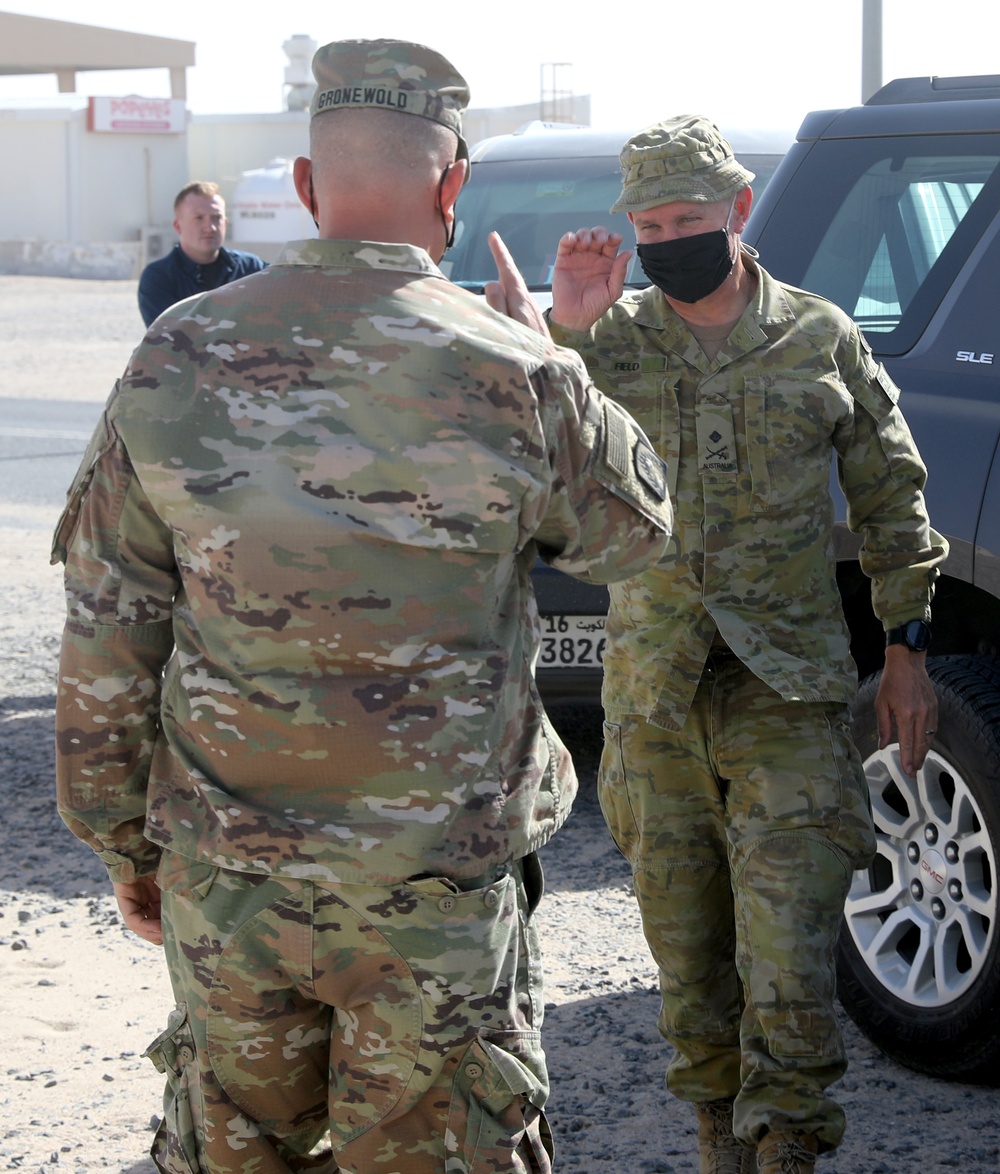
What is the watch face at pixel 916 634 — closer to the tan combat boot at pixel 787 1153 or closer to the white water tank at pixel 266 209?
the tan combat boot at pixel 787 1153

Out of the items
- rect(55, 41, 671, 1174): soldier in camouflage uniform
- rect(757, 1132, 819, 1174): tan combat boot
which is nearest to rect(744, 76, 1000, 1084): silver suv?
rect(757, 1132, 819, 1174): tan combat boot

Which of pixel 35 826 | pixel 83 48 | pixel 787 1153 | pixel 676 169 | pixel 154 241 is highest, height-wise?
pixel 83 48

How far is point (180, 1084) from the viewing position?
7.29 ft

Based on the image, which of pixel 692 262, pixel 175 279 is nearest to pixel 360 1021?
pixel 692 262

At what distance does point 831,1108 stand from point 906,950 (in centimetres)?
98

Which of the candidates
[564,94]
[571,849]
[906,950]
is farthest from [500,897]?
[564,94]

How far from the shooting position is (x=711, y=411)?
310 centimetres

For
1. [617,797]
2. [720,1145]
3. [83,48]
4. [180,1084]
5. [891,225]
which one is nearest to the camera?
[180,1084]

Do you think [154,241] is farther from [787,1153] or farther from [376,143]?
[376,143]

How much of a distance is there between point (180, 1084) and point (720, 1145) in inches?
52.6

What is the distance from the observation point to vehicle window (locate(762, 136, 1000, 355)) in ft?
12.3

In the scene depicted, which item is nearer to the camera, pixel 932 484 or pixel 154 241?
pixel 932 484

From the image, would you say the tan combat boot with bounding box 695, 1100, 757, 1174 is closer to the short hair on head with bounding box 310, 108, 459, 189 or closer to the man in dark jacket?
the short hair on head with bounding box 310, 108, 459, 189

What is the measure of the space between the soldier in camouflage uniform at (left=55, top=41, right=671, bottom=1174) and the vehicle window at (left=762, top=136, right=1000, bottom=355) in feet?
6.10
